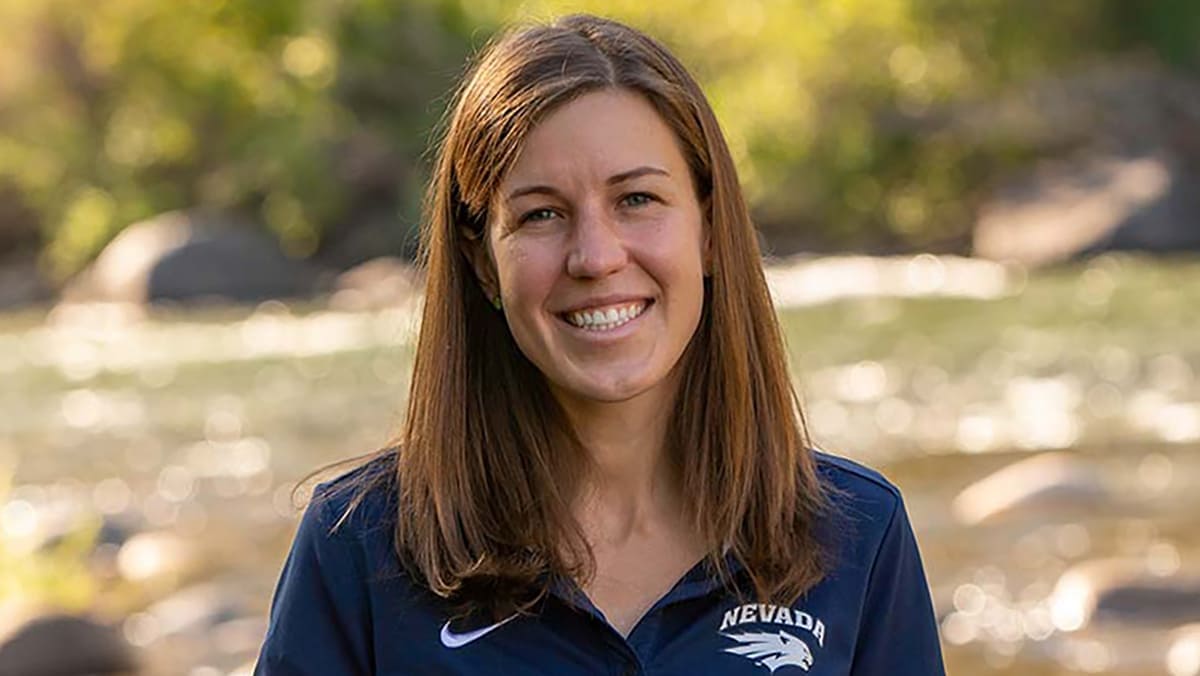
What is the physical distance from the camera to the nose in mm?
2590

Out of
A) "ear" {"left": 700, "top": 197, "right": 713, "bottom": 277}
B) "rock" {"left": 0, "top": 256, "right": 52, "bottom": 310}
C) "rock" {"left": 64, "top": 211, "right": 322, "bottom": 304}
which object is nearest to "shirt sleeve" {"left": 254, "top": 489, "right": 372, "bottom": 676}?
"ear" {"left": 700, "top": 197, "right": 713, "bottom": 277}

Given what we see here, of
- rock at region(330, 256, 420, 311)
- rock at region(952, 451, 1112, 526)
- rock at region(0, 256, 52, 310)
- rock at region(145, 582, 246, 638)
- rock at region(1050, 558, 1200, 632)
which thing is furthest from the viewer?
rock at region(0, 256, 52, 310)

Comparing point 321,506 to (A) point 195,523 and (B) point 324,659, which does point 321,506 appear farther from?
(A) point 195,523

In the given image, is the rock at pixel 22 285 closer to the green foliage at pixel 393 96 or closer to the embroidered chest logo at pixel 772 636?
the green foliage at pixel 393 96

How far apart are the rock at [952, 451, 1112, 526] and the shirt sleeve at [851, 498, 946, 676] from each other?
9070 millimetres

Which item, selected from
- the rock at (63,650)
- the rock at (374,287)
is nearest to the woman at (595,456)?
the rock at (63,650)

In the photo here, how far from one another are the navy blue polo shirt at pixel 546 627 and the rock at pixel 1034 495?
9135mm

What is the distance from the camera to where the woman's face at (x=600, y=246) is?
260cm

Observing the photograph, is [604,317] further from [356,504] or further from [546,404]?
[356,504]

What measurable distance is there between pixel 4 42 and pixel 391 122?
6.95 meters

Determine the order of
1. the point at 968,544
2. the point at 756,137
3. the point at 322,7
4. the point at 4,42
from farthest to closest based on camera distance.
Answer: the point at 4,42, the point at 322,7, the point at 756,137, the point at 968,544

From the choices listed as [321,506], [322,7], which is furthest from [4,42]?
[321,506]

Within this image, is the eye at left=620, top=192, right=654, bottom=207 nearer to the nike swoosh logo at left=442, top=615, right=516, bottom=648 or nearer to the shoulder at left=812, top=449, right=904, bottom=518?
the shoulder at left=812, top=449, right=904, bottom=518

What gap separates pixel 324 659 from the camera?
8.49 feet
